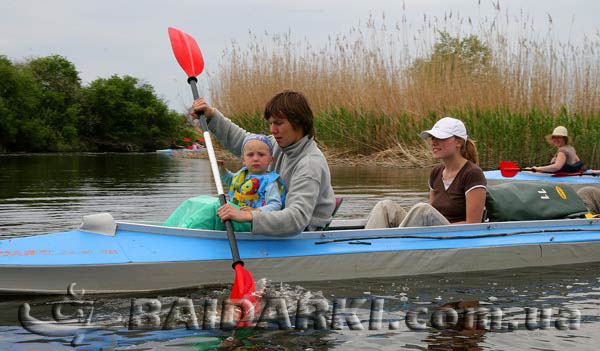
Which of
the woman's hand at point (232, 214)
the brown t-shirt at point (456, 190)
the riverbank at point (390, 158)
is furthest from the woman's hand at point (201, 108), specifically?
the riverbank at point (390, 158)

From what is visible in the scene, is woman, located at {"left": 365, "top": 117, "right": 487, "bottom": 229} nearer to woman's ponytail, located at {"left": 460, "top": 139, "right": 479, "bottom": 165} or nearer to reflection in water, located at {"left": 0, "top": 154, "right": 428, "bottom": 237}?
woman's ponytail, located at {"left": 460, "top": 139, "right": 479, "bottom": 165}

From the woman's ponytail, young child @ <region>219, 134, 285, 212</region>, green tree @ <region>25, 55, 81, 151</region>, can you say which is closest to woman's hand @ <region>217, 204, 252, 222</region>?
young child @ <region>219, 134, 285, 212</region>

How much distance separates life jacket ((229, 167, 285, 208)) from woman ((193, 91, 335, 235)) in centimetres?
14

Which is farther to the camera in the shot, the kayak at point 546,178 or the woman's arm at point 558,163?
the woman's arm at point 558,163

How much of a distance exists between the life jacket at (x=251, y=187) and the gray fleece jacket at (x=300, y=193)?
0.14 meters

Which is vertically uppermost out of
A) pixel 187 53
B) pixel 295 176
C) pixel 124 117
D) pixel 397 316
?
pixel 124 117

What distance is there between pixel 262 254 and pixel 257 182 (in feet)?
1.48

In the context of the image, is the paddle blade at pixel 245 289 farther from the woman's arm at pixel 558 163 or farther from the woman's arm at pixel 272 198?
the woman's arm at pixel 558 163

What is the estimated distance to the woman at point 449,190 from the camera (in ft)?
15.7

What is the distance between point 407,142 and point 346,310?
439 inches

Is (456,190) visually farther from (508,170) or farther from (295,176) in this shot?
(508,170)

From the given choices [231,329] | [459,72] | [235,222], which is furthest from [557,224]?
[459,72]

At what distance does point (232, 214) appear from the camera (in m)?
3.99

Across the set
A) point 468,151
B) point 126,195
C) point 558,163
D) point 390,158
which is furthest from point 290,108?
point 390,158
